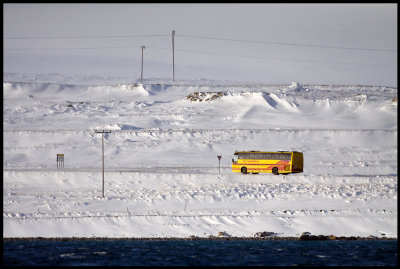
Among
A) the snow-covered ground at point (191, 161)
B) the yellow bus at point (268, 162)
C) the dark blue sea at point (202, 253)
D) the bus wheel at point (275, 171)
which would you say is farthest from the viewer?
the bus wheel at point (275, 171)

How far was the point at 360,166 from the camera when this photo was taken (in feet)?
270

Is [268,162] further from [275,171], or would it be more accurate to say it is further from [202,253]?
[202,253]

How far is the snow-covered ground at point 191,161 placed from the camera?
5669cm

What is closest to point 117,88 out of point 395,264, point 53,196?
point 53,196

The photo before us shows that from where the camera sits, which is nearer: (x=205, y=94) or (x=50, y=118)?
(x=50, y=118)

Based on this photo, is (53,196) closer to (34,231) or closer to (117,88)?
(34,231)

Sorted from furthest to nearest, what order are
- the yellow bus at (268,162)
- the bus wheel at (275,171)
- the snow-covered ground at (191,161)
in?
the bus wheel at (275,171) → the yellow bus at (268,162) → the snow-covered ground at (191,161)

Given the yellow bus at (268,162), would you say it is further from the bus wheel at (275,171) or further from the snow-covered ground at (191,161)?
the snow-covered ground at (191,161)

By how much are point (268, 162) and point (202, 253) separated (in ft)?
95.4

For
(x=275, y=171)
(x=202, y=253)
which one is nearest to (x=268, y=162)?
(x=275, y=171)

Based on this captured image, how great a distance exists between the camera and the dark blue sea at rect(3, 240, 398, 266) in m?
43.7

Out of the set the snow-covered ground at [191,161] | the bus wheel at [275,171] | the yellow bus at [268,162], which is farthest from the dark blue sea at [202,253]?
the bus wheel at [275,171]

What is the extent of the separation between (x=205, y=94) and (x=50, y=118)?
1145 inches

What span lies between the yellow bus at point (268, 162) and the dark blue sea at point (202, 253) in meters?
21.3
